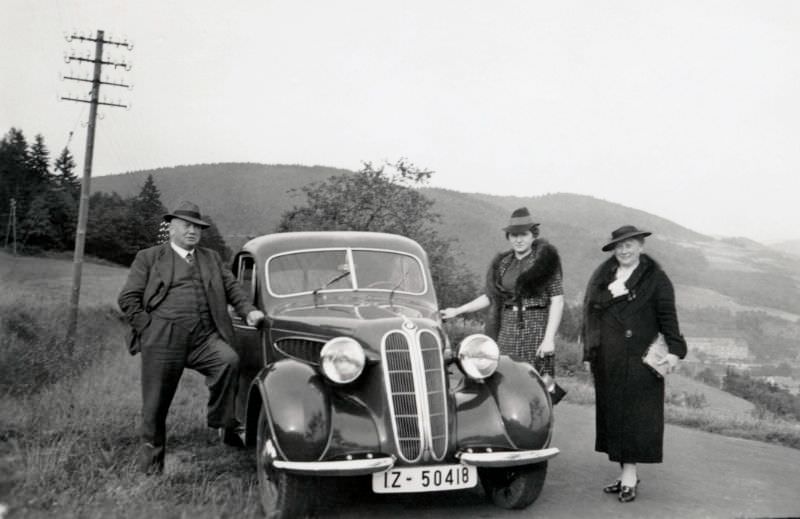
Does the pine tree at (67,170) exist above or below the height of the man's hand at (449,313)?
above

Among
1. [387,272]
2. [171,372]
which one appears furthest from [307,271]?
[171,372]

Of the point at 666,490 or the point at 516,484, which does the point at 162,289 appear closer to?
the point at 516,484

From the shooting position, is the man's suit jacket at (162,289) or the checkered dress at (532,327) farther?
the checkered dress at (532,327)

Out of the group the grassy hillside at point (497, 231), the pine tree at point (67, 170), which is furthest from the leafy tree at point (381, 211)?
the pine tree at point (67, 170)

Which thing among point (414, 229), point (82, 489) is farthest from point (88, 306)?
point (82, 489)

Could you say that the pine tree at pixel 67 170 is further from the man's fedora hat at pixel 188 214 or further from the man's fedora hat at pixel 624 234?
the man's fedora hat at pixel 624 234

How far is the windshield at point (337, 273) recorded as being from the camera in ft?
19.3

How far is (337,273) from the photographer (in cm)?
592

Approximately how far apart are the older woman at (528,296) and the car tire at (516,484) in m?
0.95

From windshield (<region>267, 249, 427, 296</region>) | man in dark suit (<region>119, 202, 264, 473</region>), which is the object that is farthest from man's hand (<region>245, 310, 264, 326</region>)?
windshield (<region>267, 249, 427, 296</region>)

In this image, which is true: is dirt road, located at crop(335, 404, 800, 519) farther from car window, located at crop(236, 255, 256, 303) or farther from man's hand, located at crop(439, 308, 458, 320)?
car window, located at crop(236, 255, 256, 303)

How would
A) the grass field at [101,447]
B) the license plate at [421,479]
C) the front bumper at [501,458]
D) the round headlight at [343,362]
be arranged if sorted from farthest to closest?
1. the round headlight at [343,362]
2. the front bumper at [501,458]
3. the license plate at [421,479]
4. the grass field at [101,447]

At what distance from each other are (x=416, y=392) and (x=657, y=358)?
1.66 meters

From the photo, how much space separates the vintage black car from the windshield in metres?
0.56
